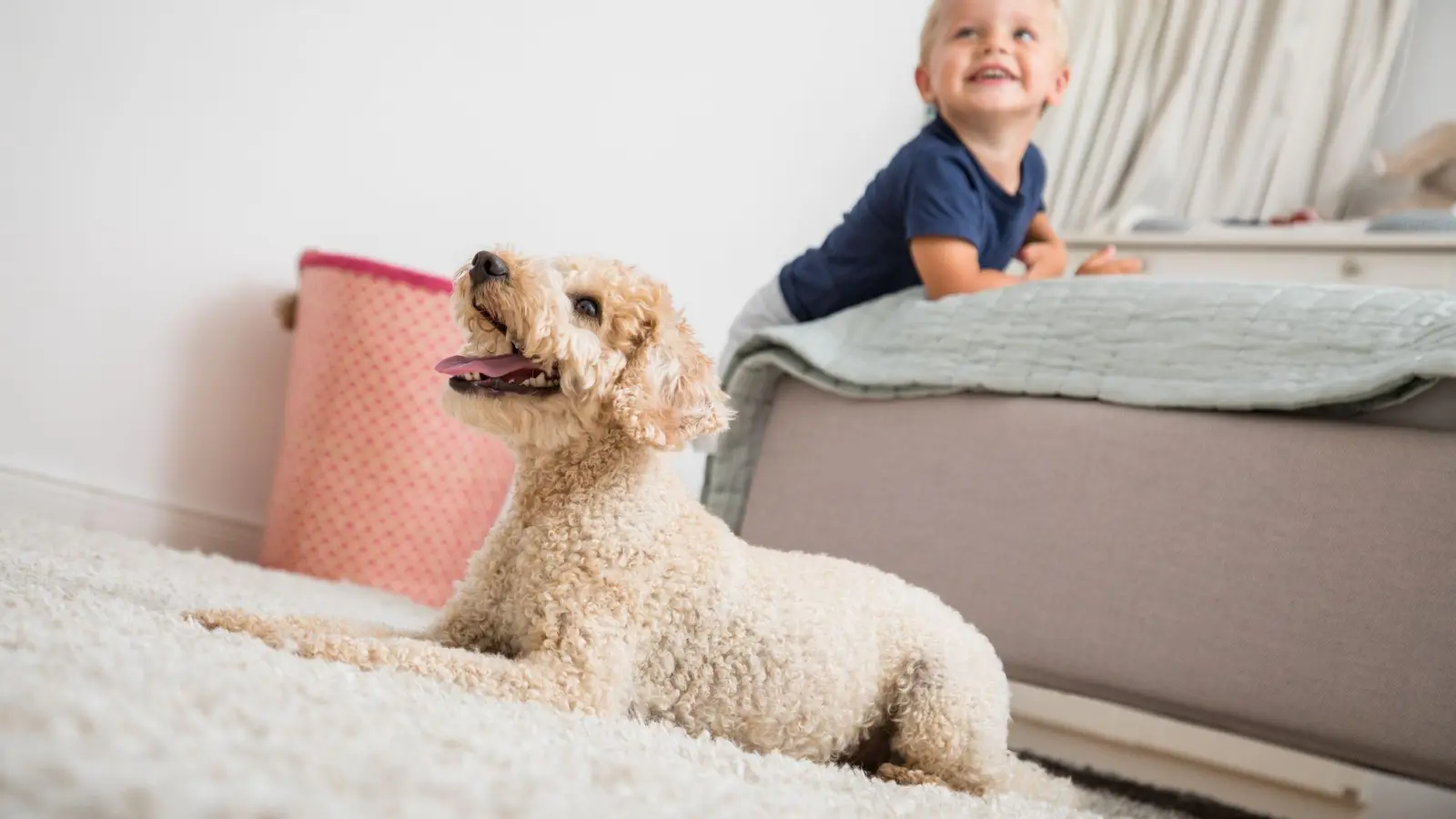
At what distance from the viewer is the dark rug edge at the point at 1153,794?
3.83 feet

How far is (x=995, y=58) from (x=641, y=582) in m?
1.16

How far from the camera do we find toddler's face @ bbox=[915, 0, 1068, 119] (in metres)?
1.60

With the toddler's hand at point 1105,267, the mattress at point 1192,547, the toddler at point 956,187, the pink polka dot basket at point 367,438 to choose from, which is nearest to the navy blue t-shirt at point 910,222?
the toddler at point 956,187

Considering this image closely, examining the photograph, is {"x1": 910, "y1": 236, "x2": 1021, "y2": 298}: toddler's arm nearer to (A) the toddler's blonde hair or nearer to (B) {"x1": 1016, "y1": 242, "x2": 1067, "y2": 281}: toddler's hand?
(B) {"x1": 1016, "y1": 242, "x2": 1067, "y2": 281}: toddler's hand

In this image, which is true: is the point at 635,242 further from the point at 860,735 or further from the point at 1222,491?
the point at 860,735

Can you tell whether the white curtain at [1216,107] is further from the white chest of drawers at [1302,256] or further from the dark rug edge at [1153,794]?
the dark rug edge at [1153,794]

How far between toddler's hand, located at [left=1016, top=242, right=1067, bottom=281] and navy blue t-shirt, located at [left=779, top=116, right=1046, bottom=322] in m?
0.04

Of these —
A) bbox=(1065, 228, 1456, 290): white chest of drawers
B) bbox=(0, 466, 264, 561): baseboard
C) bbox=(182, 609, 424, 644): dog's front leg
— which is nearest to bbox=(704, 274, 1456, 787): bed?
bbox=(182, 609, 424, 644): dog's front leg

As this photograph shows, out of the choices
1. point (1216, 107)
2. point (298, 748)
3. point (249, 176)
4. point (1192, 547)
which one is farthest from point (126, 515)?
point (1216, 107)

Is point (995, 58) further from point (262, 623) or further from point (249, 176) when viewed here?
point (262, 623)

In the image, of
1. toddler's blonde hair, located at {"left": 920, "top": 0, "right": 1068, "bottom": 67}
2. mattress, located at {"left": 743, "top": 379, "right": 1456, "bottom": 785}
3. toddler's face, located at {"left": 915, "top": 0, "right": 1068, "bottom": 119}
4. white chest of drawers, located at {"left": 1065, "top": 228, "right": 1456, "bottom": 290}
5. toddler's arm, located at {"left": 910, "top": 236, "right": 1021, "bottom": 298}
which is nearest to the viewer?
mattress, located at {"left": 743, "top": 379, "right": 1456, "bottom": 785}

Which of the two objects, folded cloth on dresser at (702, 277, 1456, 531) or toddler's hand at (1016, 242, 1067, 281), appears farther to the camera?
toddler's hand at (1016, 242, 1067, 281)

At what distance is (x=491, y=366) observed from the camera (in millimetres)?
828

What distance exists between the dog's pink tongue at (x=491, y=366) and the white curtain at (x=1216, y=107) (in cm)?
249
